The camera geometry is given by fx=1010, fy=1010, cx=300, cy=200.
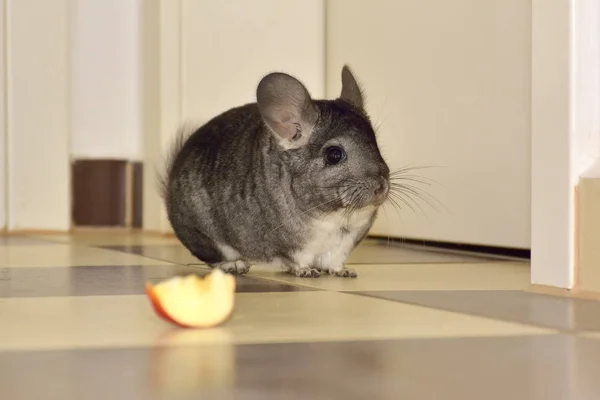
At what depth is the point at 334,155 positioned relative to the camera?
181 cm

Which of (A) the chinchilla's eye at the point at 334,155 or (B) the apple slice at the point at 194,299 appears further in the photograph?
(A) the chinchilla's eye at the point at 334,155

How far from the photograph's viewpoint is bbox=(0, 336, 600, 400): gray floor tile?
0.81 m

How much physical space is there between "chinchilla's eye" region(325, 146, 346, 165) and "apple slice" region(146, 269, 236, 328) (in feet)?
2.18

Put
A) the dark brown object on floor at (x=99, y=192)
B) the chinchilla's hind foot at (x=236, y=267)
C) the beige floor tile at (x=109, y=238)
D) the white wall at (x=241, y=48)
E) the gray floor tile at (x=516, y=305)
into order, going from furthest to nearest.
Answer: the dark brown object on floor at (x=99, y=192) < the white wall at (x=241, y=48) < the beige floor tile at (x=109, y=238) < the chinchilla's hind foot at (x=236, y=267) < the gray floor tile at (x=516, y=305)

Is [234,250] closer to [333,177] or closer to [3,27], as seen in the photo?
[333,177]

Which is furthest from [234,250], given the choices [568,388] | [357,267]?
[568,388]

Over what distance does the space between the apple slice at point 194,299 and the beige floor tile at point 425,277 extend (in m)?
0.49

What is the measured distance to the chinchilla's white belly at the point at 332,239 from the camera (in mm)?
1872

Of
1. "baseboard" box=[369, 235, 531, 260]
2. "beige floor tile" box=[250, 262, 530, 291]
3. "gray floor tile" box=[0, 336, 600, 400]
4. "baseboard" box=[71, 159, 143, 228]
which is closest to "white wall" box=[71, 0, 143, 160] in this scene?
"baseboard" box=[71, 159, 143, 228]

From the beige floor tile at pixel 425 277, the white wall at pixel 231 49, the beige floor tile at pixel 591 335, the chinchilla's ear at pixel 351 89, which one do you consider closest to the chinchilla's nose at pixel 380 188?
the beige floor tile at pixel 425 277

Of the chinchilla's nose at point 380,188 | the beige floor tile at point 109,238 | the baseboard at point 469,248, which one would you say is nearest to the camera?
the chinchilla's nose at point 380,188

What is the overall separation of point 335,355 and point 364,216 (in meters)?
0.92

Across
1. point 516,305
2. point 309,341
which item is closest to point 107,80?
point 516,305

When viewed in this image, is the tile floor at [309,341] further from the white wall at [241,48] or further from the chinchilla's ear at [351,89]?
the white wall at [241,48]
